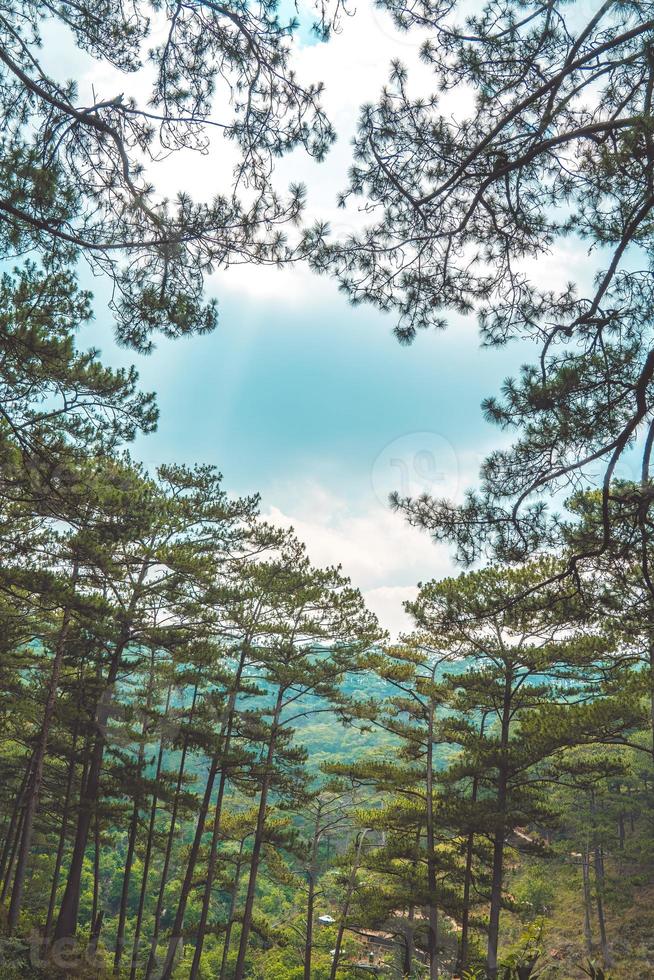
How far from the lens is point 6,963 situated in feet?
30.7

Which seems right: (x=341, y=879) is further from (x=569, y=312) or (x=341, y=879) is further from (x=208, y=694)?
(x=569, y=312)

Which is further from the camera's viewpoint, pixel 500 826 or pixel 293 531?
pixel 293 531

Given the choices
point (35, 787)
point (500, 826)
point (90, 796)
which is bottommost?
point (90, 796)

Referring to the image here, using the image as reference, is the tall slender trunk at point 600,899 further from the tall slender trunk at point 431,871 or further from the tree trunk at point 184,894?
the tree trunk at point 184,894

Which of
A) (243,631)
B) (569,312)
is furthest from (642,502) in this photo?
(243,631)

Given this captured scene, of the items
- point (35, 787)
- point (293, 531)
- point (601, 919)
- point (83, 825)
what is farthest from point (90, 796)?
point (601, 919)

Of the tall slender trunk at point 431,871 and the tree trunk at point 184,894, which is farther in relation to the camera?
the tree trunk at point 184,894

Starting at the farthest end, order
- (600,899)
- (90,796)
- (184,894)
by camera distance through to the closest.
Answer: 1. (600,899)
2. (184,894)
3. (90,796)

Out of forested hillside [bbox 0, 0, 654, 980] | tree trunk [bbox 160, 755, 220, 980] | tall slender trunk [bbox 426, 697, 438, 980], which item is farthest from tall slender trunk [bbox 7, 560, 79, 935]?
tall slender trunk [bbox 426, 697, 438, 980]

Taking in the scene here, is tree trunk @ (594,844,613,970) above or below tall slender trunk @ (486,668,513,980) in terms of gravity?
below

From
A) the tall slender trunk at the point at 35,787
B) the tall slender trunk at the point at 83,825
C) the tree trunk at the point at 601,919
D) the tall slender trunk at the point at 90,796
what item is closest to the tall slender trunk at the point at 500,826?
the tall slender trunk at the point at 90,796

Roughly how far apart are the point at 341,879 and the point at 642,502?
1463 centimetres

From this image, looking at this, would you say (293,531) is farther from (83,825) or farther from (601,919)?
(601,919)

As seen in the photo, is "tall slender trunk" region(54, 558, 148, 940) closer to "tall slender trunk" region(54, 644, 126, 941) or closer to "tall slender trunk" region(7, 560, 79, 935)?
"tall slender trunk" region(54, 644, 126, 941)
